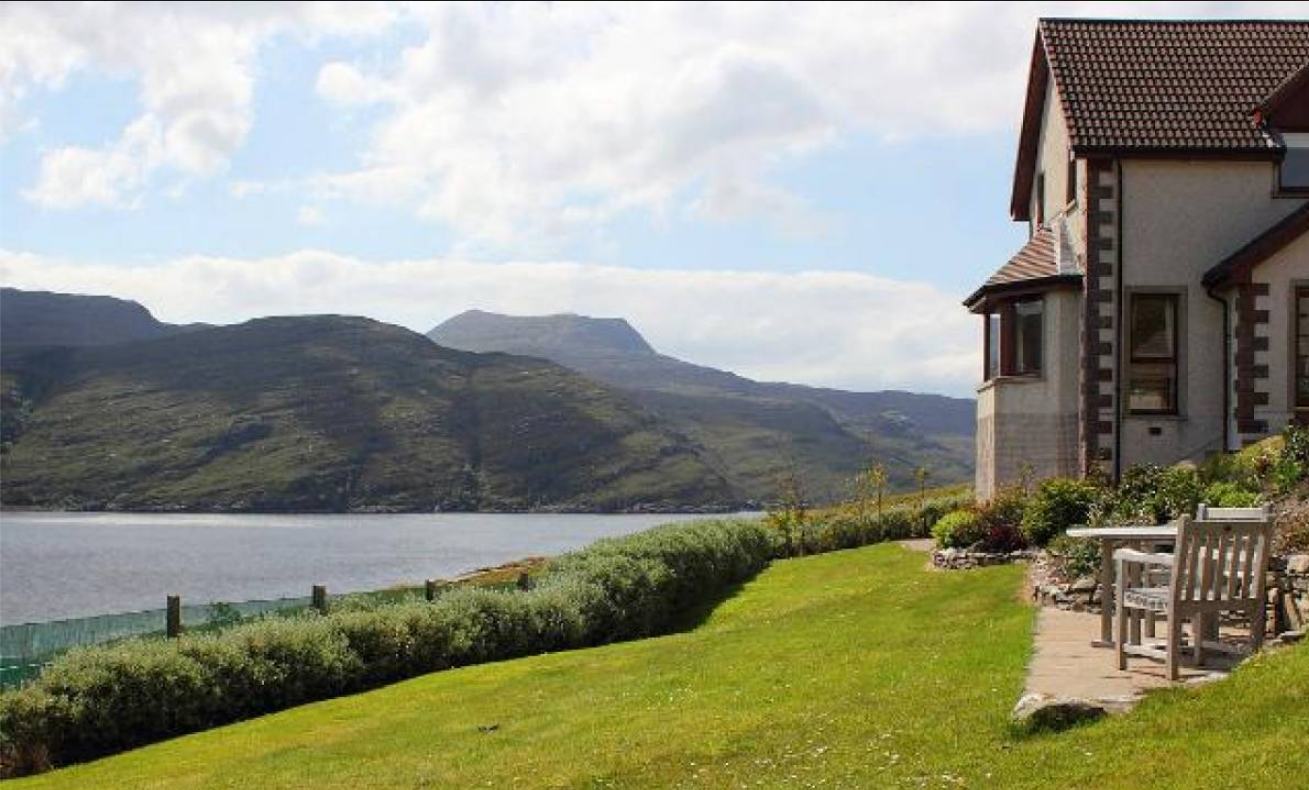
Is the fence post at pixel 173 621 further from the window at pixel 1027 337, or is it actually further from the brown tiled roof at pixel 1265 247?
the brown tiled roof at pixel 1265 247

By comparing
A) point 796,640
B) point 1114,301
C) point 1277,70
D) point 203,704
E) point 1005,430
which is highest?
point 1277,70

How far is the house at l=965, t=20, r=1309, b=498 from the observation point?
100ft

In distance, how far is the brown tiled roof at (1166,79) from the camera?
31906 millimetres

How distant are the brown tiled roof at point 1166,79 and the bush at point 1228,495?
10374mm

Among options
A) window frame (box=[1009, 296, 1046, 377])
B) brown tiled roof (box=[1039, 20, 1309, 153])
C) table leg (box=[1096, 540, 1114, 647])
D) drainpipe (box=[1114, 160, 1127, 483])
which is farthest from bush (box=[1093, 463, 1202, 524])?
brown tiled roof (box=[1039, 20, 1309, 153])

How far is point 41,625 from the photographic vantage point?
24281 mm

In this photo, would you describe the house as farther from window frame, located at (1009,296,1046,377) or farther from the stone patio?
the stone patio

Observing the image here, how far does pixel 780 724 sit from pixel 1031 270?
21.9 m

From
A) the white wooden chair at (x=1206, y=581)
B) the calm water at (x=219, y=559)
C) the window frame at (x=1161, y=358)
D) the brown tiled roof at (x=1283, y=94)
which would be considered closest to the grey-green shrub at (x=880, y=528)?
the window frame at (x=1161, y=358)

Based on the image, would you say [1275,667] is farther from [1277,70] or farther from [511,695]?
[1277,70]

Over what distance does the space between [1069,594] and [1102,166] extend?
14021 millimetres

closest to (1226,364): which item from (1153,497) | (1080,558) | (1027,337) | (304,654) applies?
(1027,337)

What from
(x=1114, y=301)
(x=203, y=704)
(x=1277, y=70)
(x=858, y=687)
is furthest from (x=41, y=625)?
(x=1277, y=70)

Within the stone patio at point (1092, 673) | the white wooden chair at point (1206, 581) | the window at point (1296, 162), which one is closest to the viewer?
the stone patio at point (1092, 673)
